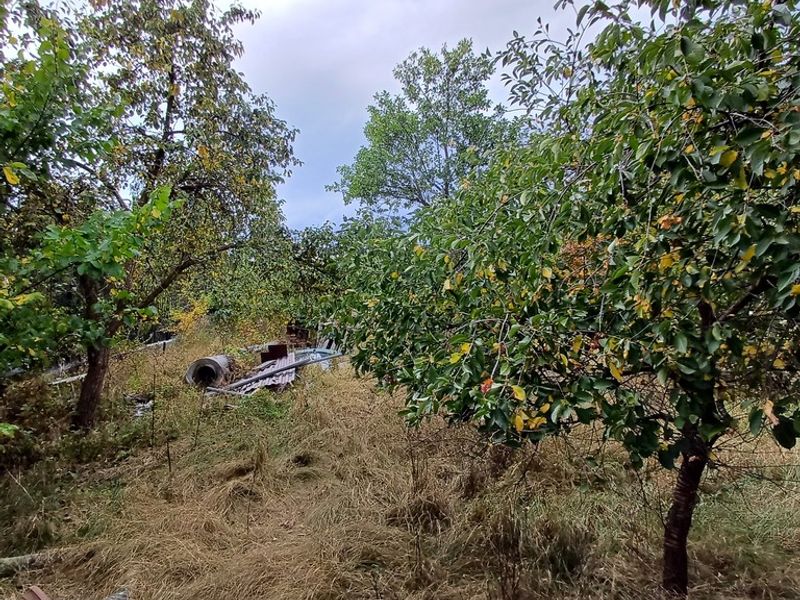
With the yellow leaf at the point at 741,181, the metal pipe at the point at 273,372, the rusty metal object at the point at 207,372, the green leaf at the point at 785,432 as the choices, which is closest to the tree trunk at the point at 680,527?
the green leaf at the point at 785,432

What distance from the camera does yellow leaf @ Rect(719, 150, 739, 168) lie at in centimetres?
85

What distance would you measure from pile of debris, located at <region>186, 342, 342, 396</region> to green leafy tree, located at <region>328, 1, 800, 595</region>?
12.4 ft

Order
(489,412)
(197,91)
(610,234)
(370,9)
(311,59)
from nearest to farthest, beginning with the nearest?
(489,412)
(610,234)
(197,91)
(370,9)
(311,59)

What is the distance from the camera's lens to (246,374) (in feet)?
19.7

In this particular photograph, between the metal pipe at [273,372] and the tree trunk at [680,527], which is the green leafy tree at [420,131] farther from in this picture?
the tree trunk at [680,527]

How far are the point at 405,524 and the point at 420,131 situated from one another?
9169mm

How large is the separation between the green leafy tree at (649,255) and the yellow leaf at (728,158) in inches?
0.5

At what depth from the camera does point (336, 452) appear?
347 cm

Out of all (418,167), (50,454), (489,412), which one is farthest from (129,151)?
(418,167)

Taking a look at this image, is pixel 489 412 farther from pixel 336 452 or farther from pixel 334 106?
pixel 334 106

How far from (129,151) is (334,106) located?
11.3 ft

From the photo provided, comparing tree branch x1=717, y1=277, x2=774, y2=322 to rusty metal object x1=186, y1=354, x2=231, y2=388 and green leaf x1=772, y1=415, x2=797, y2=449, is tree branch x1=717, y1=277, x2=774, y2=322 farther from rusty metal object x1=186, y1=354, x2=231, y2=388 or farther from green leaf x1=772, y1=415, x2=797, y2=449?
rusty metal object x1=186, y1=354, x2=231, y2=388

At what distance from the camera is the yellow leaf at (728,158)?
85 cm

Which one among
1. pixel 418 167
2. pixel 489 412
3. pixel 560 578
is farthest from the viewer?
pixel 418 167
